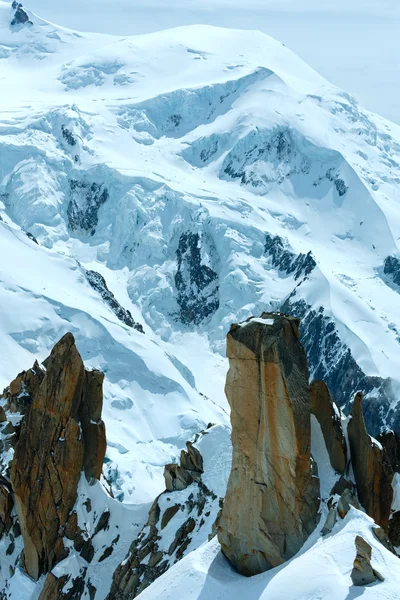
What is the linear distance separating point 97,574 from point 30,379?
1362 cm

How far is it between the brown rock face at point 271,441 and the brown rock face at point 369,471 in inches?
217

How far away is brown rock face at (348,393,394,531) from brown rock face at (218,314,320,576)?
18.1 feet

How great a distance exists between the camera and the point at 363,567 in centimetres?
3538

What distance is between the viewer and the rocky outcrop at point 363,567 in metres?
35.3

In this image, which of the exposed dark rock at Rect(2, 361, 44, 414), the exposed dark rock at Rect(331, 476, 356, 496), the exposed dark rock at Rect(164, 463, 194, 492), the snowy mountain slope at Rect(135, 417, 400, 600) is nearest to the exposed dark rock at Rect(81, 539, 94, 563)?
the exposed dark rock at Rect(164, 463, 194, 492)

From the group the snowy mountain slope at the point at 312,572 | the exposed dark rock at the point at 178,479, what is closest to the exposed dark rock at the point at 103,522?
the exposed dark rock at the point at 178,479

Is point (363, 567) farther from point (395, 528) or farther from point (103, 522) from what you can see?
point (103, 522)

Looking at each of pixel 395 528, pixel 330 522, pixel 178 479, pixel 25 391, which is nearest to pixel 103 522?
pixel 178 479

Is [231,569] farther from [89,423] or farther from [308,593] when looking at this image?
[89,423]

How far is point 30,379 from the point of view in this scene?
73000 mm

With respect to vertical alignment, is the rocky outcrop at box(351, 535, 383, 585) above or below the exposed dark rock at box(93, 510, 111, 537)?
above

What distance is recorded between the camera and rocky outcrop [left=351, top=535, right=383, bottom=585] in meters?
35.3

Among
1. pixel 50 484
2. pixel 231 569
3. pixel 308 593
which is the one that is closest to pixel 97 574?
pixel 50 484

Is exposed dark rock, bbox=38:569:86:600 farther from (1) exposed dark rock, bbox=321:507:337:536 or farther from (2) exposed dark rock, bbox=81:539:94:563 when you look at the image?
(1) exposed dark rock, bbox=321:507:337:536
